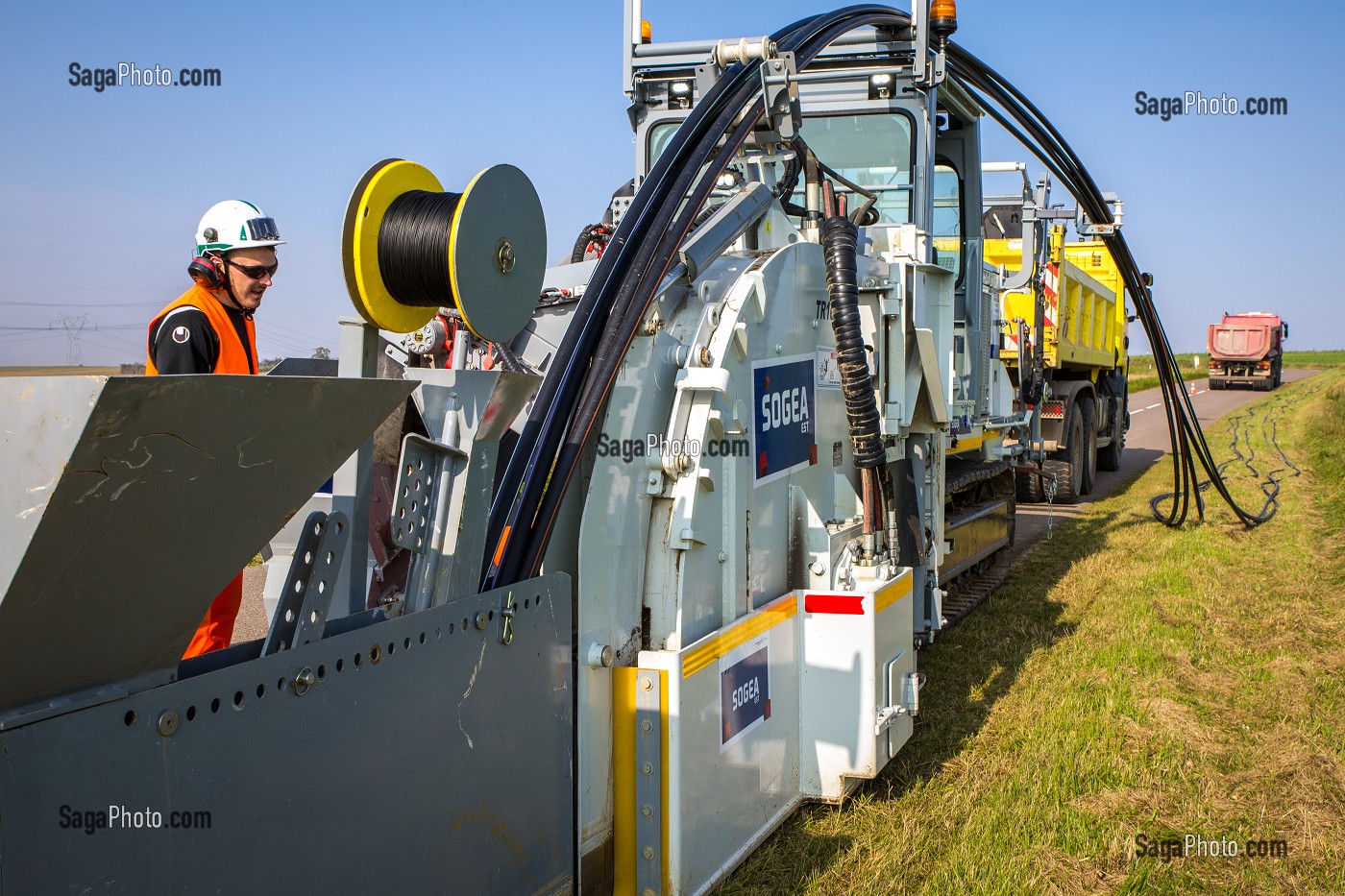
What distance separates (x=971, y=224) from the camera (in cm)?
727

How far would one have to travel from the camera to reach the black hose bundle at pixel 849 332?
4.03 m

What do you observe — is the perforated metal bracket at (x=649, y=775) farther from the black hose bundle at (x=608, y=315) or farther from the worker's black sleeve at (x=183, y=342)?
the worker's black sleeve at (x=183, y=342)

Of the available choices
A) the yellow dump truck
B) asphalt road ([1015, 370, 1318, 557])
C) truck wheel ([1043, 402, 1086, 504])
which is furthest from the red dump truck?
truck wheel ([1043, 402, 1086, 504])

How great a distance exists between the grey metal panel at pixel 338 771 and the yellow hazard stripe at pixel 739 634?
0.45 meters

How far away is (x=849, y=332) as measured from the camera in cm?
403

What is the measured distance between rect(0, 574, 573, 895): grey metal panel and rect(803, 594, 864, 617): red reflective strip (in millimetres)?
1330

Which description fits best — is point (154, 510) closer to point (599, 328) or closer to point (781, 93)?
point (599, 328)

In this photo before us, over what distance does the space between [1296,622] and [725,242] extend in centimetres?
543

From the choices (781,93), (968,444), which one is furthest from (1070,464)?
(781,93)

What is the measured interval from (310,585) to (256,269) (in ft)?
5.37

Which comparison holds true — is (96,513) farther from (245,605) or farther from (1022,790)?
(245,605)

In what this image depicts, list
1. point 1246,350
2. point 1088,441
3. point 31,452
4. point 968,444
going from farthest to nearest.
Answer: point 1246,350
point 1088,441
point 968,444
point 31,452

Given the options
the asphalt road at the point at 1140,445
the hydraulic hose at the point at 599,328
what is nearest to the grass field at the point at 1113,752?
the hydraulic hose at the point at 599,328

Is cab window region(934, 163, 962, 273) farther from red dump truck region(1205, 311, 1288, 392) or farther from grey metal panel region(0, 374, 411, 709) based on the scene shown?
red dump truck region(1205, 311, 1288, 392)
